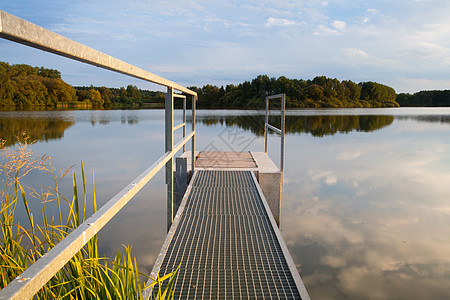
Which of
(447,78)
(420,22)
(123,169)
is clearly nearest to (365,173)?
(123,169)

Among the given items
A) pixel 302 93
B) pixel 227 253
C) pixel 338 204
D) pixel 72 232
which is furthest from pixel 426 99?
pixel 72 232

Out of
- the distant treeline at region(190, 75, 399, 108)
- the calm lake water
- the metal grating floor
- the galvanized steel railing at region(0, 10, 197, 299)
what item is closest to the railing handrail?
the galvanized steel railing at region(0, 10, 197, 299)

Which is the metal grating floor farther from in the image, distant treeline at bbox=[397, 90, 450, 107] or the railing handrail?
distant treeline at bbox=[397, 90, 450, 107]

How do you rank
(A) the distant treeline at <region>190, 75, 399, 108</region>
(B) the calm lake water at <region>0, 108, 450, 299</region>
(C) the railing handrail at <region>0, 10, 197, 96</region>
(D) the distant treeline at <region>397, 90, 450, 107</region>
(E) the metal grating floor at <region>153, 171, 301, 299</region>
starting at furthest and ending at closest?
(D) the distant treeline at <region>397, 90, 450, 107</region>, (A) the distant treeline at <region>190, 75, 399, 108</region>, (B) the calm lake water at <region>0, 108, 450, 299</region>, (E) the metal grating floor at <region>153, 171, 301, 299</region>, (C) the railing handrail at <region>0, 10, 197, 96</region>

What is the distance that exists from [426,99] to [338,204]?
30670 millimetres

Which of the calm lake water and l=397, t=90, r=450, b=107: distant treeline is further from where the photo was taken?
l=397, t=90, r=450, b=107: distant treeline

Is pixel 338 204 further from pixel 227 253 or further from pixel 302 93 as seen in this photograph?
pixel 302 93

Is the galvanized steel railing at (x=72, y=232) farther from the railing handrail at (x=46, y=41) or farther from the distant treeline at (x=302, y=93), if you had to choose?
the distant treeline at (x=302, y=93)

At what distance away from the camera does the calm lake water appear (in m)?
3.23

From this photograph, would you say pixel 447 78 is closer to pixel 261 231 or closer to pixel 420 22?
pixel 420 22

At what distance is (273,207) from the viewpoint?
14.3ft

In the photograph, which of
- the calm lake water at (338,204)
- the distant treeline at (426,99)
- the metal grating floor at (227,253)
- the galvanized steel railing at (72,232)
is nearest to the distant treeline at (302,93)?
the distant treeline at (426,99)

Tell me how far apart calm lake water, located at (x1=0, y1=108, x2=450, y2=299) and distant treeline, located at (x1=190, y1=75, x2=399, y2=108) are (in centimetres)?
1339

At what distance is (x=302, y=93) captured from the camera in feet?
89.1
